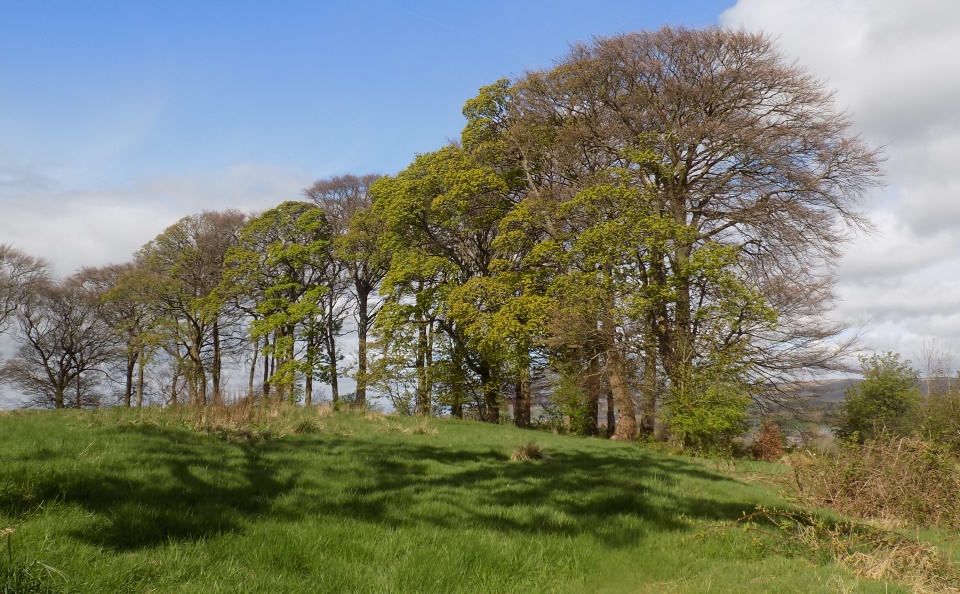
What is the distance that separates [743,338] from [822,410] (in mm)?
7615

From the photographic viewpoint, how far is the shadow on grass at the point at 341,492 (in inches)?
214

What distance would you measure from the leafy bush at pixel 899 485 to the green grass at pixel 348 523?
120 cm

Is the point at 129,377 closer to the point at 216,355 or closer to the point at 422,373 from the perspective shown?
the point at 216,355

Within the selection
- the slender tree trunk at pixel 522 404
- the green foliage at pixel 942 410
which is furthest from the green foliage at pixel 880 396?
the slender tree trunk at pixel 522 404

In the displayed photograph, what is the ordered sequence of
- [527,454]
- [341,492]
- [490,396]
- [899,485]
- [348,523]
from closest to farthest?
[348,523], [341,492], [899,485], [527,454], [490,396]

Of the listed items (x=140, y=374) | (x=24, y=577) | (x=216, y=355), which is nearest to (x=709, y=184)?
(x=24, y=577)

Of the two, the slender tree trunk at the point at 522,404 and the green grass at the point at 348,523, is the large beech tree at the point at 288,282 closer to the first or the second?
the slender tree trunk at the point at 522,404

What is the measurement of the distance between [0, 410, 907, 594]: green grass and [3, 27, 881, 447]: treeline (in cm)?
552

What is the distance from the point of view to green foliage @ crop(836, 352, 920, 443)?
25.7m

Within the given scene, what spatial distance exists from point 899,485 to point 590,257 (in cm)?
1274

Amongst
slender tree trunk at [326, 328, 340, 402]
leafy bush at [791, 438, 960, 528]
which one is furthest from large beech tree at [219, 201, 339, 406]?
leafy bush at [791, 438, 960, 528]

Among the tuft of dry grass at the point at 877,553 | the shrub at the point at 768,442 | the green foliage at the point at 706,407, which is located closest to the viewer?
the tuft of dry grass at the point at 877,553

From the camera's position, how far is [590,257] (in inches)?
811

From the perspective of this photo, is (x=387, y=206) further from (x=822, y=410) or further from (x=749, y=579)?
(x=749, y=579)
